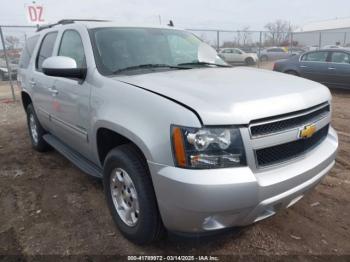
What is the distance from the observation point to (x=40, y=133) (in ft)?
16.5

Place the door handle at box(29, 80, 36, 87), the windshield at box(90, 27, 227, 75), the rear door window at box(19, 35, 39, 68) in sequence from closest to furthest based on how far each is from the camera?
the windshield at box(90, 27, 227, 75), the door handle at box(29, 80, 36, 87), the rear door window at box(19, 35, 39, 68)

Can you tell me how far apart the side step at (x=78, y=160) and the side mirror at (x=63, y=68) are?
3.14ft

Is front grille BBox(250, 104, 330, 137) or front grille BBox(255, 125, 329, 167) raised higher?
front grille BBox(250, 104, 330, 137)

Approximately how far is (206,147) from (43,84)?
2912 mm

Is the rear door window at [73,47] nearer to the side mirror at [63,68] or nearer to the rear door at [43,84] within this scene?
the side mirror at [63,68]

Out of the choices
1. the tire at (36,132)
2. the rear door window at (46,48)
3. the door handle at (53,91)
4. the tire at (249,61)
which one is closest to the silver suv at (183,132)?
the door handle at (53,91)

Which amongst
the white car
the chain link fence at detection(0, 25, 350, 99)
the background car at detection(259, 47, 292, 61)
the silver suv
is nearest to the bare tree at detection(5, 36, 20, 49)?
the chain link fence at detection(0, 25, 350, 99)

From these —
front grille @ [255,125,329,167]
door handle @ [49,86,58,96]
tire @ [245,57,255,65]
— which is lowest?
tire @ [245,57,255,65]

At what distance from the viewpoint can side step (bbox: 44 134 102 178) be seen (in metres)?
3.30

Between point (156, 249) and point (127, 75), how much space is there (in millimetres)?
1520

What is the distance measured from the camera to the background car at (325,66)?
10188mm

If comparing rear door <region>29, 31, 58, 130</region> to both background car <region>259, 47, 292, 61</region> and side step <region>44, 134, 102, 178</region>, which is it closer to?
side step <region>44, 134, 102, 178</region>

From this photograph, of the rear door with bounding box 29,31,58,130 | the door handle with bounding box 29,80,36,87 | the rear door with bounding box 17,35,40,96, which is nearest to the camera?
the rear door with bounding box 29,31,58,130

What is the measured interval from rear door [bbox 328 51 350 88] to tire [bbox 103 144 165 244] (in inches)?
373
